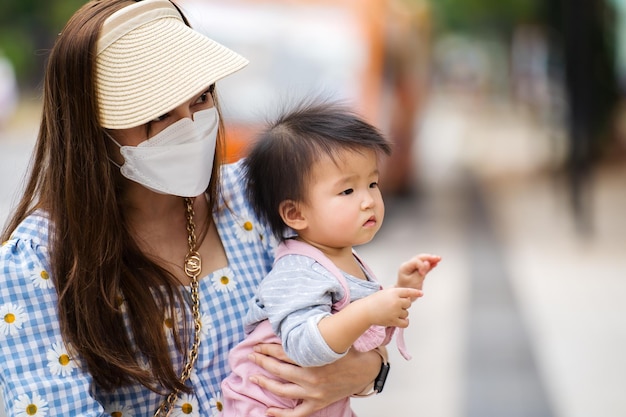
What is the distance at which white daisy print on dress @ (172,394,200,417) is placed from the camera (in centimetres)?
203

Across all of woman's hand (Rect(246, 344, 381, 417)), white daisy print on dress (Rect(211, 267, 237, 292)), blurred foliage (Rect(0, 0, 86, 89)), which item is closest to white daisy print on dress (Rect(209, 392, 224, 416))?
woman's hand (Rect(246, 344, 381, 417))

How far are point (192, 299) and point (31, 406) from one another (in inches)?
16.3

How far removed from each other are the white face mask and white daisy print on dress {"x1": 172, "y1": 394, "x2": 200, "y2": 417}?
43cm

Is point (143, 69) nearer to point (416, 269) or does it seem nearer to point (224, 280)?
point (224, 280)

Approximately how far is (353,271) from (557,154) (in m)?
14.0

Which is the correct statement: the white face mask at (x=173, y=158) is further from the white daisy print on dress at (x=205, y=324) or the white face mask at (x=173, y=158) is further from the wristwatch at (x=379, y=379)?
the wristwatch at (x=379, y=379)

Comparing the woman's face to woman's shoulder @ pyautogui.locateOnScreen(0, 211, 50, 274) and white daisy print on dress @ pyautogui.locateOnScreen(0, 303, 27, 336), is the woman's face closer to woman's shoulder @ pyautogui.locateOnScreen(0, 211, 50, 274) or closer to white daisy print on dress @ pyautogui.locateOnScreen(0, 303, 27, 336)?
woman's shoulder @ pyautogui.locateOnScreen(0, 211, 50, 274)

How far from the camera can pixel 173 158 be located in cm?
206

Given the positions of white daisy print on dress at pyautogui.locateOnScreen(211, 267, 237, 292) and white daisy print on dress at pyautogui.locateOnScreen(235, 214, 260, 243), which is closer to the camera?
white daisy print on dress at pyautogui.locateOnScreen(211, 267, 237, 292)

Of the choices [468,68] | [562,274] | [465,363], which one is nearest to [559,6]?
[562,274]

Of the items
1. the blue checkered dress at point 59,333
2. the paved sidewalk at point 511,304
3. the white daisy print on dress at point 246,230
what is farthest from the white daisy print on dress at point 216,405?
the paved sidewalk at point 511,304

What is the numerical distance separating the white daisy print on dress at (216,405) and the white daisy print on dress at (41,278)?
426 millimetres

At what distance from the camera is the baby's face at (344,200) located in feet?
6.67

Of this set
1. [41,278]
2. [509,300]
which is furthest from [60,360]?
[509,300]
